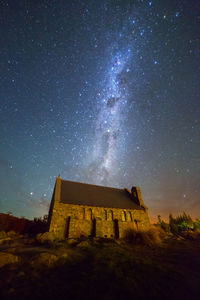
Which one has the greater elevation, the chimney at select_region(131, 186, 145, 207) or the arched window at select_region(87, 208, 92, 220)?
the chimney at select_region(131, 186, 145, 207)

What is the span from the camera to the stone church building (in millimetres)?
17272

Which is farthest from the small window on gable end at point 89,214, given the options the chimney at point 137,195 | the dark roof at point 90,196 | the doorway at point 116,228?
the chimney at point 137,195

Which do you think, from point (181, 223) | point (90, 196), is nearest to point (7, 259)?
point (90, 196)

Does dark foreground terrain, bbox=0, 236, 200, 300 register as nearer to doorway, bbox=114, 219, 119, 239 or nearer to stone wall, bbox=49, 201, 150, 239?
stone wall, bbox=49, 201, 150, 239

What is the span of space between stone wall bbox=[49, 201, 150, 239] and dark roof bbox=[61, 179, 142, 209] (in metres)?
0.97

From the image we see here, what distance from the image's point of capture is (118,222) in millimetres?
19328

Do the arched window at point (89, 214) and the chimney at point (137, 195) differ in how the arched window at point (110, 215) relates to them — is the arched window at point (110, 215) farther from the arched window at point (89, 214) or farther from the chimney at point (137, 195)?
the chimney at point (137, 195)

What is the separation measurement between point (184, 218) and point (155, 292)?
45.2 metres

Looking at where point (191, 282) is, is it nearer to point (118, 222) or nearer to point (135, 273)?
point (135, 273)

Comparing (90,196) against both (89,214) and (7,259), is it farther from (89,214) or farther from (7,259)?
(7,259)

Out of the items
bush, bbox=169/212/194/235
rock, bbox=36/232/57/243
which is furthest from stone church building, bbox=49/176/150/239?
bush, bbox=169/212/194/235

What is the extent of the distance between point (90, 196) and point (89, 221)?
16.1ft

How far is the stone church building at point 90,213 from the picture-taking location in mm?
17272

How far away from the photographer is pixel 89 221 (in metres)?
18.3
